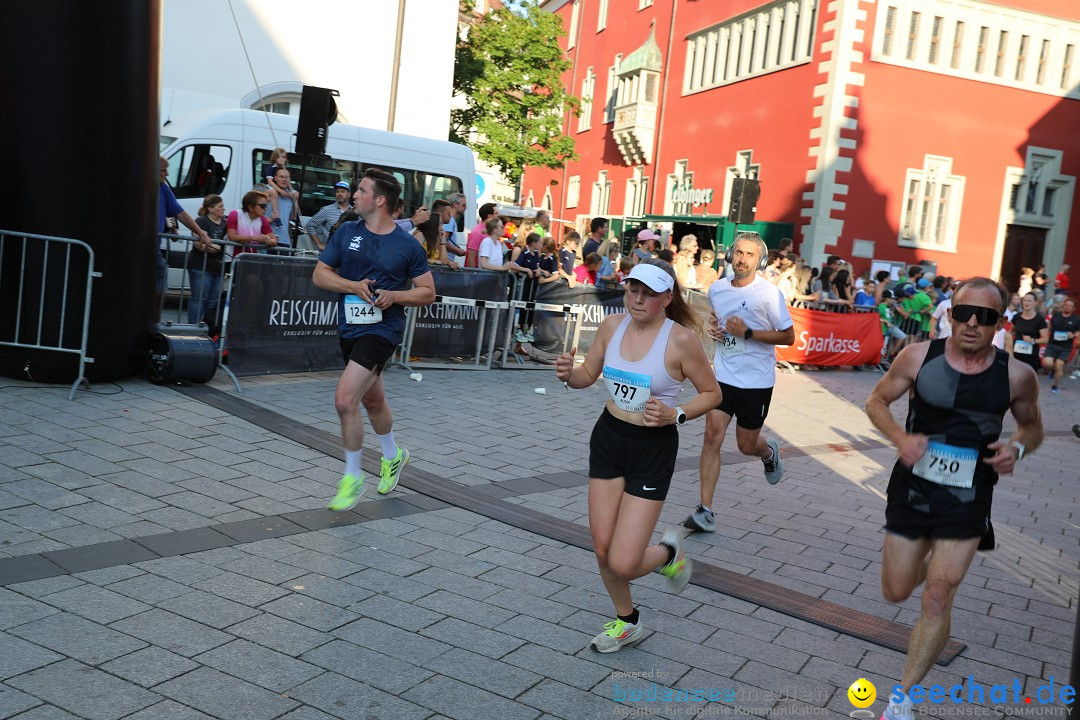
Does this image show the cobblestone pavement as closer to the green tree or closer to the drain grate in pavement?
the drain grate in pavement

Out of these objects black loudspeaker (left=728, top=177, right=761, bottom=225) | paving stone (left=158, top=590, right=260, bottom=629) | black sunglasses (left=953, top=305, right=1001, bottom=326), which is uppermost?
black loudspeaker (left=728, top=177, right=761, bottom=225)

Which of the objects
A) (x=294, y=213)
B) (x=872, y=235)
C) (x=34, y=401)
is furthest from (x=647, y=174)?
(x=34, y=401)

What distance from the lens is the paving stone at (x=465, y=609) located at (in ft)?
14.3

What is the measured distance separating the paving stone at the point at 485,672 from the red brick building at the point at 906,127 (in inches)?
909

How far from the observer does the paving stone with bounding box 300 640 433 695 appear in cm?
366

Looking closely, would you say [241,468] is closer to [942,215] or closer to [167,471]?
[167,471]

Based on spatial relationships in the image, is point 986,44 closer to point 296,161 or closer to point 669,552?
point 296,161

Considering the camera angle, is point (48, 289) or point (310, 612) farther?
point (48, 289)

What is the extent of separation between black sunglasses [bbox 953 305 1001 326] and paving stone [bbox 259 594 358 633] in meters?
2.68

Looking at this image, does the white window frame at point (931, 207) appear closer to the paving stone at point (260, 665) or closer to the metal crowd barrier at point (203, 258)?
the metal crowd barrier at point (203, 258)

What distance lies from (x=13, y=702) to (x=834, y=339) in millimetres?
15521

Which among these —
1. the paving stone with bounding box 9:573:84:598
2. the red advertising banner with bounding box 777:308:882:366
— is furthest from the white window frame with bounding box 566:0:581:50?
the paving stone with bounding box 9:573:84:598

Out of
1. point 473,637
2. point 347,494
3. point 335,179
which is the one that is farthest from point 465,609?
point 335,179

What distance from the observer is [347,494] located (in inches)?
226
